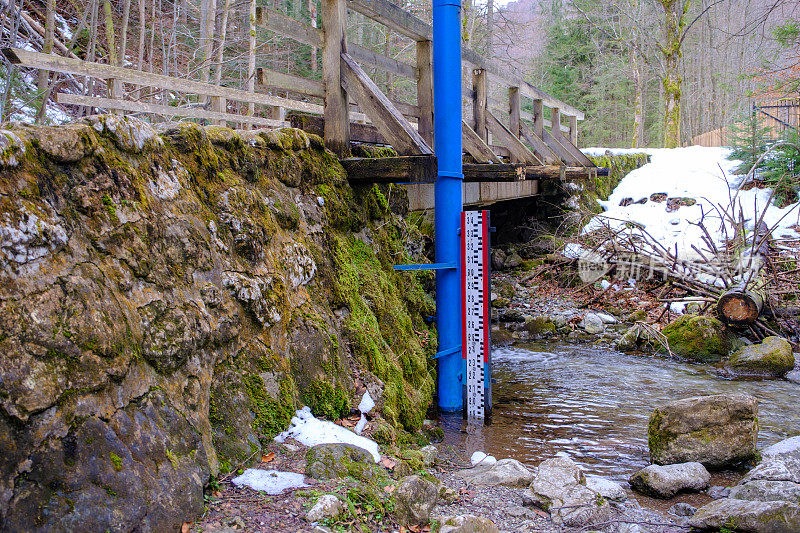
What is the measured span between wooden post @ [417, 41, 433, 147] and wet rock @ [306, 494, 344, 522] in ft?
13.6

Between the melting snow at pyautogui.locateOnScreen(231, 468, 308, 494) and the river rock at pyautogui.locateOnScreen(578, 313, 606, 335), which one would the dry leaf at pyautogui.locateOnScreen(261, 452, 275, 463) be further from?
the river rock at pyautogui.locateOnScreen(578, 313, 606, 335)

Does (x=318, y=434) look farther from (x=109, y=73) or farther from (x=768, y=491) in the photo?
(x=109, y=73)

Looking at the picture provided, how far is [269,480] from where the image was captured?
8.95 feet

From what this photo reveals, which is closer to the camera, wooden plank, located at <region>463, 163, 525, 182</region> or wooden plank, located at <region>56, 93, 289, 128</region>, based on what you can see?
wooden plank, located at <region>463, 163, 525, 182</region>

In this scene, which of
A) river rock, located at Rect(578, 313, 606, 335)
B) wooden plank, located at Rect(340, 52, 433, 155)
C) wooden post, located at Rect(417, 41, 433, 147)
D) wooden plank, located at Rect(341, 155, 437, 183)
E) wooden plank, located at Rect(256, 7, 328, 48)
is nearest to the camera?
wooden plank, located at Rect(256, 7, 328, 48)

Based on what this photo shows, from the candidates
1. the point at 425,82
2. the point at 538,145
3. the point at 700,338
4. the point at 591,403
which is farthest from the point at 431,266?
the point at 538,145

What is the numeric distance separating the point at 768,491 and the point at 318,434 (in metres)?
2.85

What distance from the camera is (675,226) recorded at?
13.7 meters

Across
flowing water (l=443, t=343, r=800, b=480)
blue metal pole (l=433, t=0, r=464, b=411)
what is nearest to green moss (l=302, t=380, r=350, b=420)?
flowing water (l=443, t=343, r=800, b=480)

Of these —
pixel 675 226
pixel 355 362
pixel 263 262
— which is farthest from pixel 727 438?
pixel 675 226

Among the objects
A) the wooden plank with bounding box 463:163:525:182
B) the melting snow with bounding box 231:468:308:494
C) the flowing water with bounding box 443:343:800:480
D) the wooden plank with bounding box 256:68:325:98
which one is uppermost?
the wooden plank with bounding box 256:68:325:98

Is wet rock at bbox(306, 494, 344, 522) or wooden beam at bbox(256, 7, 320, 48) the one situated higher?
wooden beam at bbox(256, 7, 320, 48)

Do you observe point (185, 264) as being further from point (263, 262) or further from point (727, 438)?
point (727, 438)

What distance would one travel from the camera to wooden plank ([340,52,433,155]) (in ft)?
15.6
